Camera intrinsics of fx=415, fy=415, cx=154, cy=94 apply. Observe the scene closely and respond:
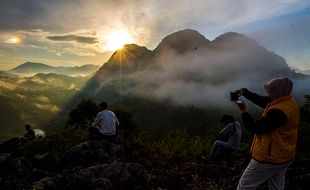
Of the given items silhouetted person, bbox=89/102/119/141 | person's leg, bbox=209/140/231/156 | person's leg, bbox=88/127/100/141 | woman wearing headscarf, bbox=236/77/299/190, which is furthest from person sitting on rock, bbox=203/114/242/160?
woman wearing headscarf, bbox=236/77/299/190

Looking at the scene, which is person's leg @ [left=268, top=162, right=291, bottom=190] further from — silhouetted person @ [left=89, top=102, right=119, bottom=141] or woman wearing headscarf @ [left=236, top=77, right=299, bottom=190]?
silhouetted person @ [left=89, top=102, right=119, bottom=141]

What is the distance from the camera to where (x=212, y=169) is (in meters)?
13.6

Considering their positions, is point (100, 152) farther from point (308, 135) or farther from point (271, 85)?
point (308, 135)

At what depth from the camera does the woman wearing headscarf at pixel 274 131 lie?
660cm

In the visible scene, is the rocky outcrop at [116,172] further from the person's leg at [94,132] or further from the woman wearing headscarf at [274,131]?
the woman wearing headscarf at [274,131]

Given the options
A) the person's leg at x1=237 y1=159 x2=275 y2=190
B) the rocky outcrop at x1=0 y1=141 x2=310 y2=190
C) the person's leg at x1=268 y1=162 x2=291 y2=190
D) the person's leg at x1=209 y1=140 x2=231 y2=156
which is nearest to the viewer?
the person's leg at x1=237 y1=159 x2=275 y2=190

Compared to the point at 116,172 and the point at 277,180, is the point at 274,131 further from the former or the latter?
the point at 116,172

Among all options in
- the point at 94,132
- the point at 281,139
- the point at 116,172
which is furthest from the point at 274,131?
the point at 94,132

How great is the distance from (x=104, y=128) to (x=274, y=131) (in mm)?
12074

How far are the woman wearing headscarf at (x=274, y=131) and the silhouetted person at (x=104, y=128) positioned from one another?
455 inches

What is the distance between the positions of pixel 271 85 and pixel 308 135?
1804 cm

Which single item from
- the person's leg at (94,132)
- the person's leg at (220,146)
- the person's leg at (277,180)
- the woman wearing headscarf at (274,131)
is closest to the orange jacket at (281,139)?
the woman wearing headscarf at (274,131)

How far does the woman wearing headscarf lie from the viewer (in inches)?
260

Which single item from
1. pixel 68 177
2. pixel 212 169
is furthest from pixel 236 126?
pixel 68 177
